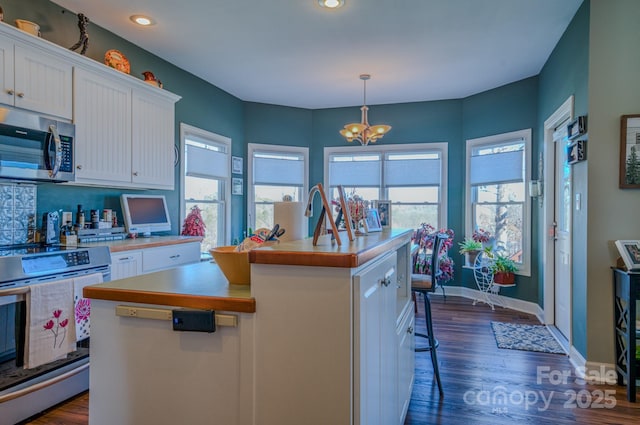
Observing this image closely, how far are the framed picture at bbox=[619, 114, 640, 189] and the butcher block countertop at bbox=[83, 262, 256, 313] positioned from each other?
2.93m

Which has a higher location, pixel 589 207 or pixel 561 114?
pixel 561 114

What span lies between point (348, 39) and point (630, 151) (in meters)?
2.53

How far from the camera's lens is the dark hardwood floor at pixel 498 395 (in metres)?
2.34

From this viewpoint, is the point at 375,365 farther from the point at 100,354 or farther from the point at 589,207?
the point at 589,207

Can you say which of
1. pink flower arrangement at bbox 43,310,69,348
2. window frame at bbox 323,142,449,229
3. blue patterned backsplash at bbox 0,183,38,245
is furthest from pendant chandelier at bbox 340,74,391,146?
pink flower arrangement at bbox 43,310,69,348

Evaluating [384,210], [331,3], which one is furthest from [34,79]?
[384,210]

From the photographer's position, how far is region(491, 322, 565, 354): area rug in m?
3.50

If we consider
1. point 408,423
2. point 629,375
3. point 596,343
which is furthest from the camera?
point 596,343

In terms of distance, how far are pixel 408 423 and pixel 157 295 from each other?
1.74m

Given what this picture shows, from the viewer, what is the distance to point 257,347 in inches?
49.7

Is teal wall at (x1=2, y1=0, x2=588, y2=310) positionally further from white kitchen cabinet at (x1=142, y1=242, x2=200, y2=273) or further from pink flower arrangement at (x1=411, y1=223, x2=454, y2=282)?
white kitchen cabinet at (x1=142, y1=242, x2=200, y2=273)

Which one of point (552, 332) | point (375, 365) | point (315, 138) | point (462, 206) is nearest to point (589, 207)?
point (552, 332)

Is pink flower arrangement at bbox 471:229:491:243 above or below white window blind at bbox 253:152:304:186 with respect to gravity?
below

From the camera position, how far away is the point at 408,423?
2.28m
